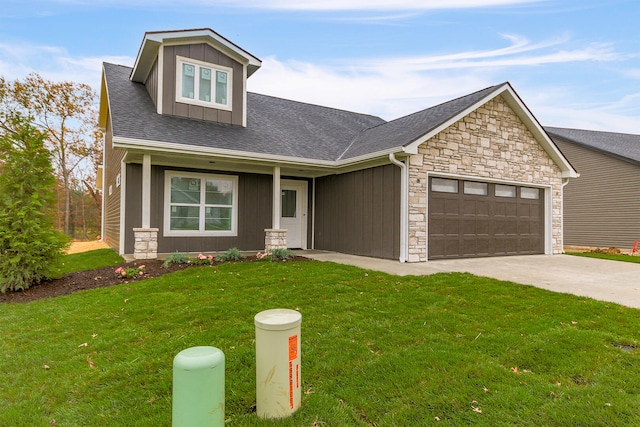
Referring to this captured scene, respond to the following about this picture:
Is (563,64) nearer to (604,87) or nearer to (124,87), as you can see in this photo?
(604,87)

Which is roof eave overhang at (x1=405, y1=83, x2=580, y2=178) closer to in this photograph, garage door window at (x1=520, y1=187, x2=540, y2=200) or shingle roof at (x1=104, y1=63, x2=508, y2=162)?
shingle roof at (x1=104, y1=63, x2=508, y2=162)

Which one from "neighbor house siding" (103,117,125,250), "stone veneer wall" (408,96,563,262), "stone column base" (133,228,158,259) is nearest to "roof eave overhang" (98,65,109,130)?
"neighbor house siding" (103,117,125,250)

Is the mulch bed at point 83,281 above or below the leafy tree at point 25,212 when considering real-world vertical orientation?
below

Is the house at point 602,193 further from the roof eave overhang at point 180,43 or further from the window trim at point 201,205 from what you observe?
the window trim at point 201,205

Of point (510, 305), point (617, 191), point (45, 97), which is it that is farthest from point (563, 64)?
point (45, 97)

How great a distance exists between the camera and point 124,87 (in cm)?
1059

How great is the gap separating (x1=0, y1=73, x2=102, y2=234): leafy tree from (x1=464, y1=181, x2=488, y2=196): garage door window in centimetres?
2151

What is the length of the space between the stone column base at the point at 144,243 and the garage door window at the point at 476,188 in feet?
26.2

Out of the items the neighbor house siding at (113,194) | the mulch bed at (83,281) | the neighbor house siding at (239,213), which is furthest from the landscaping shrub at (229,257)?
the neighbor house siding at (113,194)

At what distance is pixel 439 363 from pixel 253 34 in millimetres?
12364

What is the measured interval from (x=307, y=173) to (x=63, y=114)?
19114 mm

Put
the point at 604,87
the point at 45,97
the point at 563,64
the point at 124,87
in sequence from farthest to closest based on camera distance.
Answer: the point at 45,97
the point at 604,87
the point at 563,64
the point at 124,87

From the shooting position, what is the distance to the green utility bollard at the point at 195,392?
191cm

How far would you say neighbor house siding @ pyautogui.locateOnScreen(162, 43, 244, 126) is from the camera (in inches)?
377
